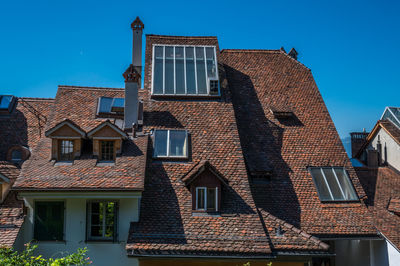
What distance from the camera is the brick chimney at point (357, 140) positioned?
3018cm

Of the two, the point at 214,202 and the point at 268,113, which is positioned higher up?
the point at 268,113

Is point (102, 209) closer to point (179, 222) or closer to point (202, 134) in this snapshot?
point (179, 222)

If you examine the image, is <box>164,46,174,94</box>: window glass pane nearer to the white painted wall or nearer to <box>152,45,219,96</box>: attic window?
<box>152,45,219,96</box>: attic window

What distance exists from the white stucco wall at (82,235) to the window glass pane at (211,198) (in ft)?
9.79

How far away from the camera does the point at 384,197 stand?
22.4 metres

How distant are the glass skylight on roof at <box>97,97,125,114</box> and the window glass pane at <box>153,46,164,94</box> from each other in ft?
6.55

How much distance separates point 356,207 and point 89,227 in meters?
12.2

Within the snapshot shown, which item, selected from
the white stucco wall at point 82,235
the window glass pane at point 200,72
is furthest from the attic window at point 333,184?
Result: the white stucco wall at point 82,235

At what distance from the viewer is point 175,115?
72.0 feet

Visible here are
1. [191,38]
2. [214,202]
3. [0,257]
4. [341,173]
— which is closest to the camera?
[0,257]

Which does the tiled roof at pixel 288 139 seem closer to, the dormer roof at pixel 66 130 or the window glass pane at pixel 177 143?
the window glass pane at pixel 177 143

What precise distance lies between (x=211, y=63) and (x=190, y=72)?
141 cm

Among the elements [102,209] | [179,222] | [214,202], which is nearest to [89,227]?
[102,209]

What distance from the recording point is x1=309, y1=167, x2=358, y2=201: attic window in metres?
20.7
